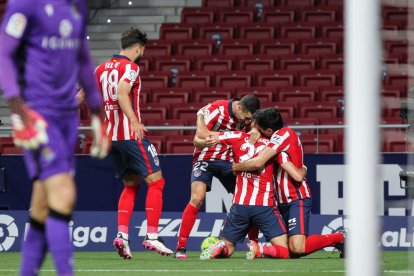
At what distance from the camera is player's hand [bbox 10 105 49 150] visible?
4675mm

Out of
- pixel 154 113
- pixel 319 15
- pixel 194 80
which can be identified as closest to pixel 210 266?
pixel 154 113

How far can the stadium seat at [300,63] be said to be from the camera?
16.1 meters

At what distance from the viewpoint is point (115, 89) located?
342 inches

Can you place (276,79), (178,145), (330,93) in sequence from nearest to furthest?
(178,145), (330,93), (276,79)

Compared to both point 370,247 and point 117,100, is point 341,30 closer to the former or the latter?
point 117,100

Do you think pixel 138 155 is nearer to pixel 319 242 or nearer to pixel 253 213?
pixel 253 213

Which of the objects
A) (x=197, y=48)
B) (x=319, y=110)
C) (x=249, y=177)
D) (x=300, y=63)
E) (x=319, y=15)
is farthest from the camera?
(x=319, y=15)

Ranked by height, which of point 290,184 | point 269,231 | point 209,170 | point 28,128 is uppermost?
point 28,128

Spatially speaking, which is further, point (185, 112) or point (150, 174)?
point (185, 112)

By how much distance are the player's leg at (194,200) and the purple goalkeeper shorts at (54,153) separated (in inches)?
166

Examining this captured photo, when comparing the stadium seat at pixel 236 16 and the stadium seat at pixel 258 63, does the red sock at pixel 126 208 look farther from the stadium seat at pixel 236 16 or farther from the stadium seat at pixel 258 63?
the stadium seat at pixel 236 16

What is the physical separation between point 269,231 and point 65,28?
4231mm

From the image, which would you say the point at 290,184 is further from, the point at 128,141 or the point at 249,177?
the point at 128,141

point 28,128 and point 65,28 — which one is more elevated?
point 65,28
